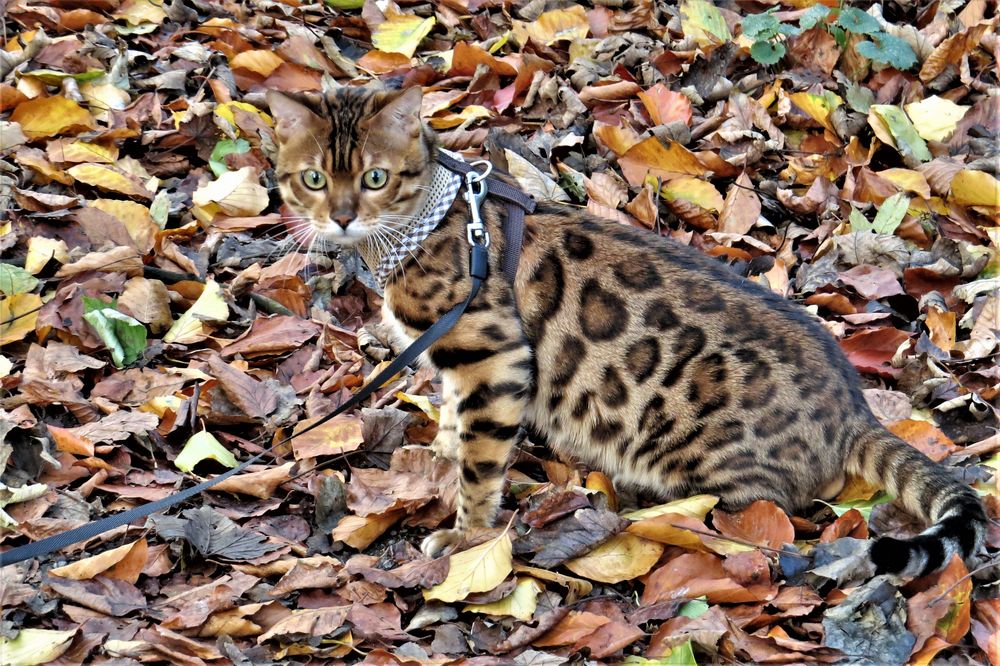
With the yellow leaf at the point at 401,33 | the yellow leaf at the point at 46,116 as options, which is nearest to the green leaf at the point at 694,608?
the yellow leaf at the point at 401,33

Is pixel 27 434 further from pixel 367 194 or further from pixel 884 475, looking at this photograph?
pixel 884 475

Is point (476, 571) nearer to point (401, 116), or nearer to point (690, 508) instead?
point (690, 508)

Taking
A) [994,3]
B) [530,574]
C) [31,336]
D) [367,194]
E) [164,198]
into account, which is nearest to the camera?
[530,574]

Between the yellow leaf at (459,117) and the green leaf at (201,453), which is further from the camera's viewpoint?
the yellow leaf at (459,117)

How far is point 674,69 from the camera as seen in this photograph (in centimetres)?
592

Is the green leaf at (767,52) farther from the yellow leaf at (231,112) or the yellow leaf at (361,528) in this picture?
the yellow leaf at (361,528)

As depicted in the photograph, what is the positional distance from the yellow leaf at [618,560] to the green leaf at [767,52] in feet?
11.0

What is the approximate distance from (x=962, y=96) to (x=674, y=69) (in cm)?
167

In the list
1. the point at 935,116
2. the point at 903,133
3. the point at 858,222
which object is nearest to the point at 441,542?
the point at 858,222

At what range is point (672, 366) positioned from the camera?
381cm

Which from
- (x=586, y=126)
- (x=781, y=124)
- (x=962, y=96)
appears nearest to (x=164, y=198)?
(x=586, y=126)

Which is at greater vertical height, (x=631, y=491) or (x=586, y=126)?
(x=586, y=126)

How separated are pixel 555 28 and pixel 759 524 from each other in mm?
3706

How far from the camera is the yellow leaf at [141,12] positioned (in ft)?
20.2
